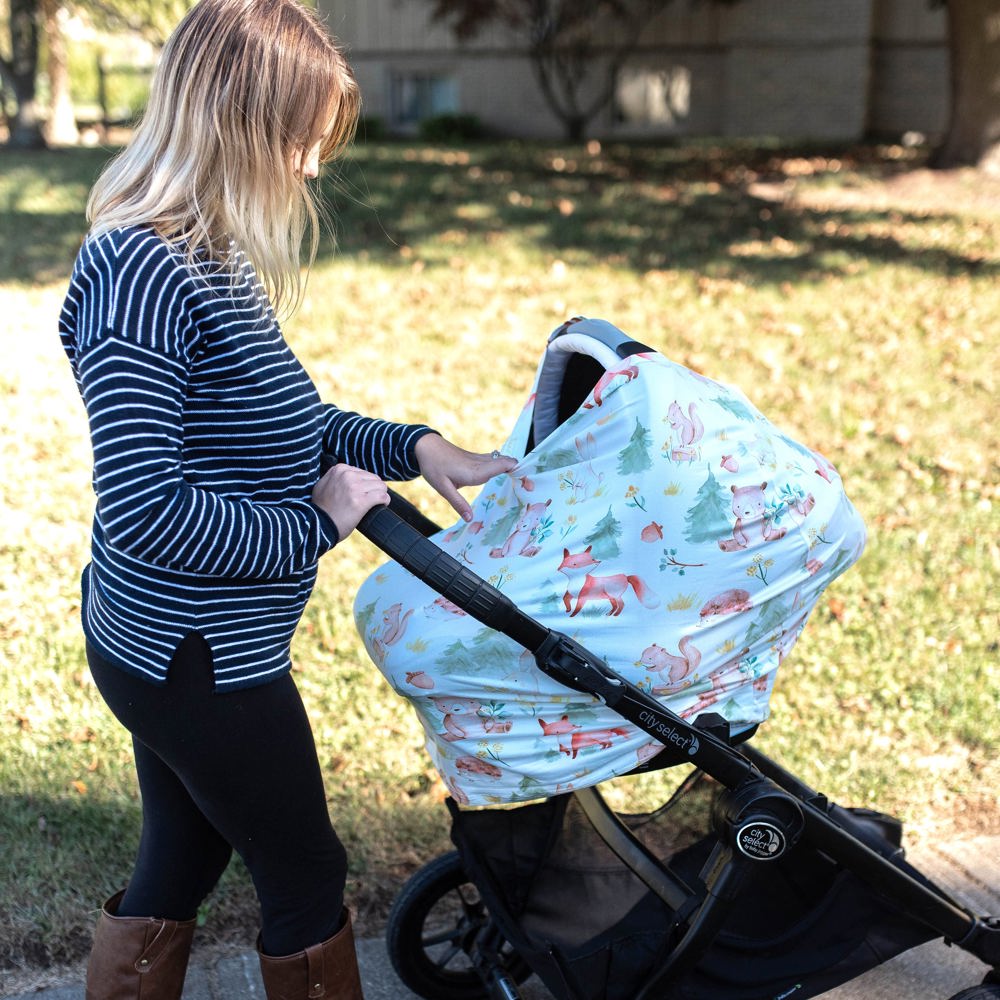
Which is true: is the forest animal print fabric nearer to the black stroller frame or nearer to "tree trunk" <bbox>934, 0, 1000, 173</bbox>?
the black stroller frame

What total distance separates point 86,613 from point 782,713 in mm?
2447

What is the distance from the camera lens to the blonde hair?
66.2 inches

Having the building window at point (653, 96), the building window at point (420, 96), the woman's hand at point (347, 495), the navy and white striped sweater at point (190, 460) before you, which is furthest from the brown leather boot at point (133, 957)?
the building window at point (420, 96)

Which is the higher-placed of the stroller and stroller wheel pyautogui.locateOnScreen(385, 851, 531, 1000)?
the stroller

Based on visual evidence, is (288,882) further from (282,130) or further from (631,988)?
(282,130)

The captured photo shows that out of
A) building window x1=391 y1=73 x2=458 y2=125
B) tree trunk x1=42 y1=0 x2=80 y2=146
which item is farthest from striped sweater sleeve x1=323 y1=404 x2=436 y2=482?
building window x1=391 y1=73 x2=458 y2=125

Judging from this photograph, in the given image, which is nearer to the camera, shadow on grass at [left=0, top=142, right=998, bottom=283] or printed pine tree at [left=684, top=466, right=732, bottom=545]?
printed pine tree at [left=684, top=466, right=732, bottom=545]

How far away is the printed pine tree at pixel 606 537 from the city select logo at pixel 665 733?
0.27 m

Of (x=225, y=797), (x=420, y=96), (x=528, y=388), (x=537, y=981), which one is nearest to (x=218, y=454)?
(x=225, y=797)

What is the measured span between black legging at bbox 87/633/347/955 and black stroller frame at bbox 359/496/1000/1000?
34cm

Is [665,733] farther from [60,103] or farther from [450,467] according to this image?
[60,103]

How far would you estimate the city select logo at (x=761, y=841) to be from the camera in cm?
204

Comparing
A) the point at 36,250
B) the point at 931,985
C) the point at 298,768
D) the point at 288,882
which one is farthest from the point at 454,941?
the point at 36,250

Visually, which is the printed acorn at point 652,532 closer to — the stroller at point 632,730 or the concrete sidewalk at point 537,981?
the stroller at point 632,730
